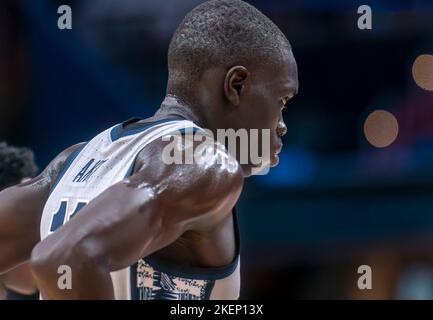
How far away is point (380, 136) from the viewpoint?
579cm

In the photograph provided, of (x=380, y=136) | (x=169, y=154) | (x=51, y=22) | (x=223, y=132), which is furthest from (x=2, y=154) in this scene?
(x=380, y=136)

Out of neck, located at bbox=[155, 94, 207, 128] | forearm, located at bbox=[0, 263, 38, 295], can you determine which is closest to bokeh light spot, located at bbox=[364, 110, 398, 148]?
forearm, located at bbox=[0, 263, 38, 295]

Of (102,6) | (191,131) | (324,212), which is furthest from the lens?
(102,6)

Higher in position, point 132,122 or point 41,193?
point 132,122

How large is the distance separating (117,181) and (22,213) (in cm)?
47

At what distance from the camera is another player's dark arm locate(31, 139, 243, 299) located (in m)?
1.49

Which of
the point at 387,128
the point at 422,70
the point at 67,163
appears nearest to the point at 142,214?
the point at 67,163

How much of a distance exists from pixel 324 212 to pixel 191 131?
359 cm

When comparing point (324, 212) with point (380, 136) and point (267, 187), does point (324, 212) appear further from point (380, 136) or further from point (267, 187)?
point (380, 136)

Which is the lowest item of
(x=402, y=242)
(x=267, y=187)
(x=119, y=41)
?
(x=402, y=242)

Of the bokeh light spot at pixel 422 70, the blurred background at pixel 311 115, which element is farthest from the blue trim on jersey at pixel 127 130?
the bokeh light spot at pixel 422 70

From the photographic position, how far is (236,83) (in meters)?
2.05

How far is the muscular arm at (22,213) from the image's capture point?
2115 millimetres

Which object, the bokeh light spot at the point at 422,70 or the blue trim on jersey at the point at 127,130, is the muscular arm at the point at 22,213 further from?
the bokeh light spot at the point at 422,70
